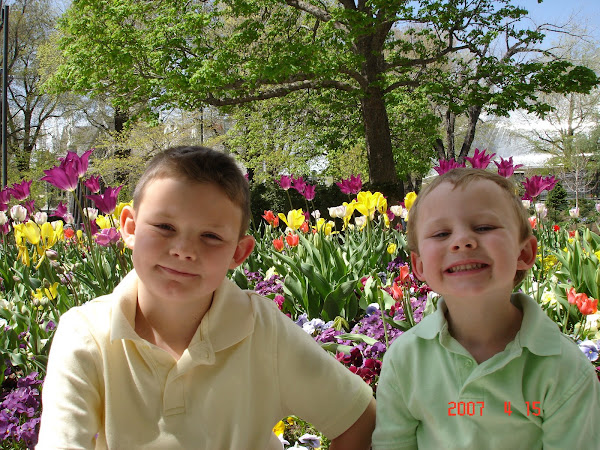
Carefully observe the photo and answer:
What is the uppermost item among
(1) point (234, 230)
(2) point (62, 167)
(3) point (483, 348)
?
(2) point (62, 167)

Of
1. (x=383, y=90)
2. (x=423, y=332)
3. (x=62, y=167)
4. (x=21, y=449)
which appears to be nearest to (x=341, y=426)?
(x=423, y=332)

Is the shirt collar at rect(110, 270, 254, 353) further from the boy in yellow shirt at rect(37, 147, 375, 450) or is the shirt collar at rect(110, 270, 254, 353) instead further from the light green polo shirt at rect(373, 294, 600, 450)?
the light green polo shirt at rect(373, 294, 600, 450)

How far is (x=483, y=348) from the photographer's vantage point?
120 cm

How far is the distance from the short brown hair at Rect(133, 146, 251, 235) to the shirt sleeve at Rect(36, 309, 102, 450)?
34cm

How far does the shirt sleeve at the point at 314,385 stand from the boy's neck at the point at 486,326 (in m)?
0.31

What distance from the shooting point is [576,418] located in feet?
3.46

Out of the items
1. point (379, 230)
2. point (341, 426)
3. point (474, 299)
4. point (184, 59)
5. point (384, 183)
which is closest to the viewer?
point (474, 299)

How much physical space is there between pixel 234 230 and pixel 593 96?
31.6 meters

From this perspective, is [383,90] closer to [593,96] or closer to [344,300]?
[344,300]

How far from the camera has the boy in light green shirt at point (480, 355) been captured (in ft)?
3.59

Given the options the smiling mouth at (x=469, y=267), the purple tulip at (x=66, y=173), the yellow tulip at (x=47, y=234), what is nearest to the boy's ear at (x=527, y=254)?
the smiling mouth at (x=469, y=267)

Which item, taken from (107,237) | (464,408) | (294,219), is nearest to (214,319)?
(464,408)

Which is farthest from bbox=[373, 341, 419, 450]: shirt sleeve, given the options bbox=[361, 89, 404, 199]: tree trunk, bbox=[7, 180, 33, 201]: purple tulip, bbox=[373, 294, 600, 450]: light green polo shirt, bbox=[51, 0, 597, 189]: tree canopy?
bbox=[361, 89, 404, 199]: tree trunk
